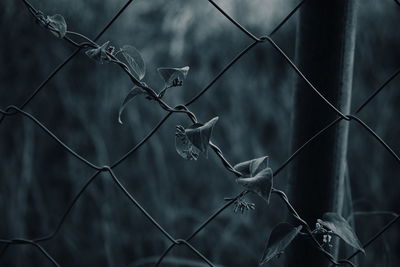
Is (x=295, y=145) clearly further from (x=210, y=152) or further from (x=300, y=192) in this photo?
(x=210, y=152)

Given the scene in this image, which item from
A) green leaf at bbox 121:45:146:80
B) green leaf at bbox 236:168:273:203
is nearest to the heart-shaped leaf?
green leaf at bbox 236:168:273:203

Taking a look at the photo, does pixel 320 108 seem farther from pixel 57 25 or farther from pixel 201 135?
pixel 57 25

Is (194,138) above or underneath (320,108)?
underneath

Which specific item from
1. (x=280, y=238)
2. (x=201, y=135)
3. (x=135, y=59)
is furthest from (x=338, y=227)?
(x=135, y=59)

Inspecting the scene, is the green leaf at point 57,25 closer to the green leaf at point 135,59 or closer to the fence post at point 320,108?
the green leaf at point 135,59

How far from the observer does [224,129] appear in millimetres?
1479

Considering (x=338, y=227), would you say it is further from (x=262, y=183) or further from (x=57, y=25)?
(x=57, y=25)

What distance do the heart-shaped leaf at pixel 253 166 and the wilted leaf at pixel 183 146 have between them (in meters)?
0.05

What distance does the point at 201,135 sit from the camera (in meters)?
0.43

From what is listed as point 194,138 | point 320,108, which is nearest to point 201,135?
point 194,138

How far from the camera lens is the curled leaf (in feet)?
1.40

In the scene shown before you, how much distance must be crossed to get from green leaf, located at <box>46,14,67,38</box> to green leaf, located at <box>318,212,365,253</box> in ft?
1.06

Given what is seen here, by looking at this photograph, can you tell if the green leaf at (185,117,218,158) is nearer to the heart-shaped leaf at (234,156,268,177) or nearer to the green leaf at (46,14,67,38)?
the heart-shaped leaf at (234,156,268,177)

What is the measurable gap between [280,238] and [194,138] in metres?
0.13
